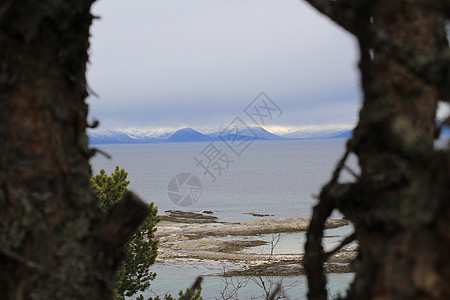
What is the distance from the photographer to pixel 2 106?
2.17 metres

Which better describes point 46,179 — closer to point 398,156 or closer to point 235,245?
point 398,156

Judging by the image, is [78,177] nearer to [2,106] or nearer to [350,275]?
[2,106]

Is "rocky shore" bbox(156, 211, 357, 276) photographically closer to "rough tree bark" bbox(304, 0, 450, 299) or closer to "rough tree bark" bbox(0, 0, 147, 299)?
"rough tree bark" bbox(0, 0, 147, 299)

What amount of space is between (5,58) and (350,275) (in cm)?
2906

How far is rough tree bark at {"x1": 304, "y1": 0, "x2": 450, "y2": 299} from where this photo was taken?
5.43 feet

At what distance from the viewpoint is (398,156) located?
1.86 m

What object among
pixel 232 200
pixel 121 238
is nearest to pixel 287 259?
pixel 121 238

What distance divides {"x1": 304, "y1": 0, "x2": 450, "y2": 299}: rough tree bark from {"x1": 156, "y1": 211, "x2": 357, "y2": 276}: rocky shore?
2329 cm

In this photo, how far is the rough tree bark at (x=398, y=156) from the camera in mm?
1656

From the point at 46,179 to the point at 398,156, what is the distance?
5.39 feet

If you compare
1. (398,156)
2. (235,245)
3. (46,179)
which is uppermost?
(398,156)

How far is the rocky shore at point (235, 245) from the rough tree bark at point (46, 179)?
2306cm

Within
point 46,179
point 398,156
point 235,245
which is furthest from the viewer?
point 235,245

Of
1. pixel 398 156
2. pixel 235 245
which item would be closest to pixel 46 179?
pixel 398 156
